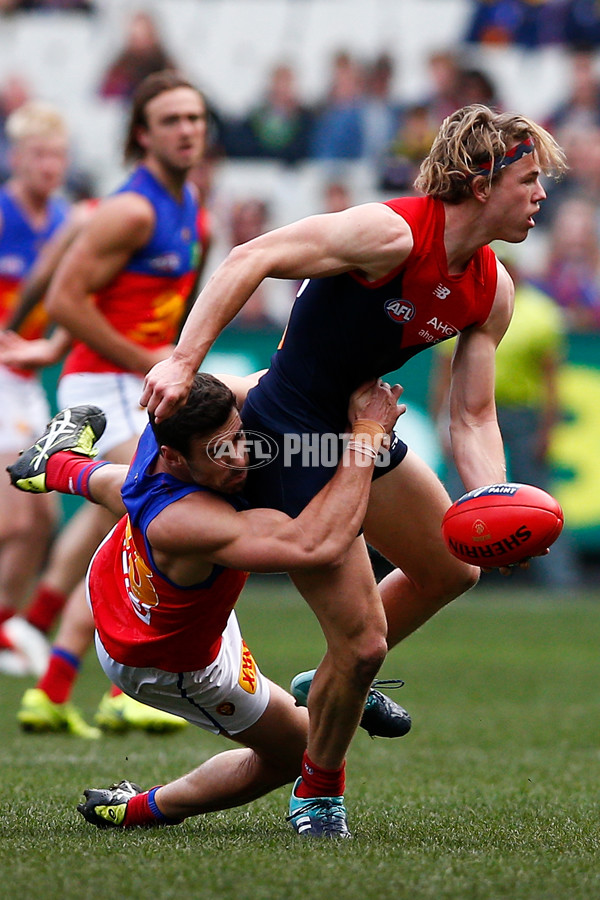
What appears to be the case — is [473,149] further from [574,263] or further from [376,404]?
[574,263]

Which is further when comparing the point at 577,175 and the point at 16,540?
the point at 577,175

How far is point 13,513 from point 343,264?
424 cm

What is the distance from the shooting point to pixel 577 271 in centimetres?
1255

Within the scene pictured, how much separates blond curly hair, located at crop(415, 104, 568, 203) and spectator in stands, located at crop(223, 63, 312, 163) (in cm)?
1058

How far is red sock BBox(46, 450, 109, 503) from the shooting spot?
4141 mm

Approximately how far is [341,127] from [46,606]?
8.80 metres

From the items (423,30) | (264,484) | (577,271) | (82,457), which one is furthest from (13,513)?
(423,30)

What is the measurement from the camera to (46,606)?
6.59 m

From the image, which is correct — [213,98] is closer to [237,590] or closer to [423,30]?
[423,30]

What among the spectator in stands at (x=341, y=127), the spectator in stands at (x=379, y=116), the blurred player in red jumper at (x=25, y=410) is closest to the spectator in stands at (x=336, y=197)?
the spectator in stands at (x=379, y=116)

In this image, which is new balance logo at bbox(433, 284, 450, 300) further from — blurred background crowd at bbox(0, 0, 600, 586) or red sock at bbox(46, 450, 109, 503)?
blurred background crowd at bbox(0, 0, 600, 586)

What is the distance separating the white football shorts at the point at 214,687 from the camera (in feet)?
12.3

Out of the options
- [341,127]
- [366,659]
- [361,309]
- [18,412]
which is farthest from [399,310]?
[341,127]

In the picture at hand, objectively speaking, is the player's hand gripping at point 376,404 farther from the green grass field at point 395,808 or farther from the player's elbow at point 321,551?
the green grass field at point 395,808
